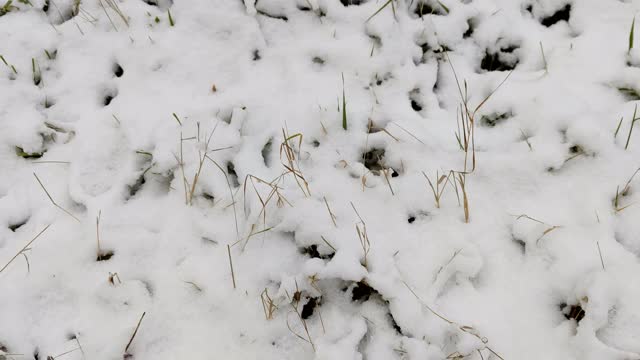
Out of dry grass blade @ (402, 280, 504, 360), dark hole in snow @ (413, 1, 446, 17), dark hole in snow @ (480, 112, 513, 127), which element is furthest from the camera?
dark hole in snow @ (413, 1, 446, 17)

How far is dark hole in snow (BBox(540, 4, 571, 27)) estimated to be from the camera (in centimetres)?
209

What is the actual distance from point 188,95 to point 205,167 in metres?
0.36

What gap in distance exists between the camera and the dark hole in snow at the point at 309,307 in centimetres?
157

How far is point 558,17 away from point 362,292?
146cm

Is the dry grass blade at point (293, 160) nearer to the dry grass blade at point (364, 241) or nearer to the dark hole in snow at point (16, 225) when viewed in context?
the dry grass blade at point (364, 241)

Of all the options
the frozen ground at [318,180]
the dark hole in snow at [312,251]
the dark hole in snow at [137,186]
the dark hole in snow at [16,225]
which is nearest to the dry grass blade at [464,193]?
the frozen ground at [318,180]

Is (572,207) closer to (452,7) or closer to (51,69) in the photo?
(452,7)

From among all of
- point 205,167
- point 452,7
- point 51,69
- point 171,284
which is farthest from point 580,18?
point 51,69

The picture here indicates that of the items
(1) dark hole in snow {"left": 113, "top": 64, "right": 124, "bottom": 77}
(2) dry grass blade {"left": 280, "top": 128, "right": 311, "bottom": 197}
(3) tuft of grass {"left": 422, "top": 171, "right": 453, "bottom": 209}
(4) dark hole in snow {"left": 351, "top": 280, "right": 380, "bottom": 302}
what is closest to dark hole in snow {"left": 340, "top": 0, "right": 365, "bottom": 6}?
(2) dry grass blade {"left": 280, "top": 128, "right": 311, "bottom": 197}

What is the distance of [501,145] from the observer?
5.86 feet

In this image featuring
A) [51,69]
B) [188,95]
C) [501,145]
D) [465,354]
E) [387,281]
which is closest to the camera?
[465,354]

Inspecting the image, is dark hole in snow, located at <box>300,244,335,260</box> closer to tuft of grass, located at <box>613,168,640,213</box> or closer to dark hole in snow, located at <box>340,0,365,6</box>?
tuft of grass, located at <box>613,168,640,213</box>

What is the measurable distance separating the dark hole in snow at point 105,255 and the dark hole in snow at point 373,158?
95 centimetres

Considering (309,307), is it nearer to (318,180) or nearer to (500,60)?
(318,180)
